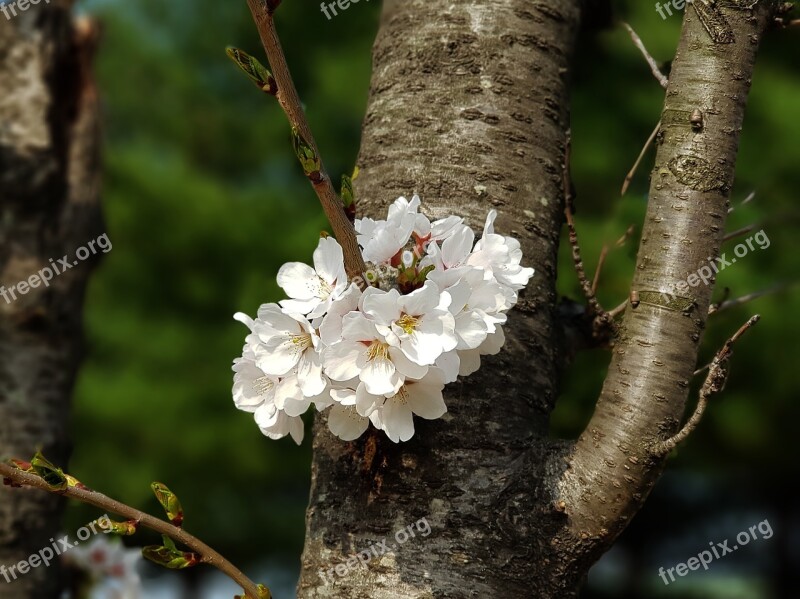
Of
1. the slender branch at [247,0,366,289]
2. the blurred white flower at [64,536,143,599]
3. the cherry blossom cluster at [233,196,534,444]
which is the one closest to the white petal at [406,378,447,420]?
the cherry blossom cluster at [233,196,534,444]

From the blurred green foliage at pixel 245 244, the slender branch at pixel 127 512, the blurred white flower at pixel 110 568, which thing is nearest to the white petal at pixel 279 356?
the slender branch at pixel 127 512

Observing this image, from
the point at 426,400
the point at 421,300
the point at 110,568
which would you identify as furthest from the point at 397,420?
the point at 110,568

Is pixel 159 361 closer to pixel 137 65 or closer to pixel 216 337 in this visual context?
pixel 216 337

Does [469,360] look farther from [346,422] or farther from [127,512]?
[127,512]

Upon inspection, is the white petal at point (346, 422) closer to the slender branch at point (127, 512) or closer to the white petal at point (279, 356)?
the white petal at point (279, 356)

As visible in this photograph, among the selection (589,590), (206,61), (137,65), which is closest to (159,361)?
(206,61)
